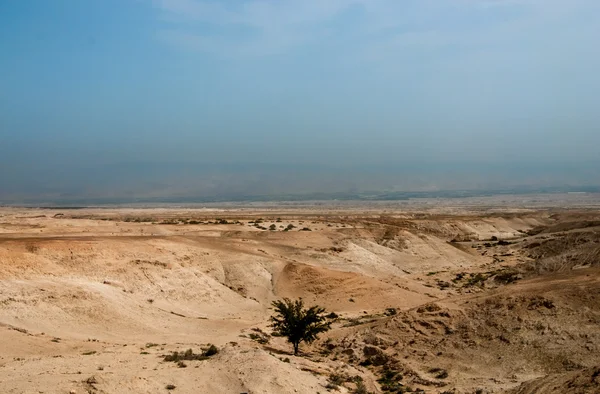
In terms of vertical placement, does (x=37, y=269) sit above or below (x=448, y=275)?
above

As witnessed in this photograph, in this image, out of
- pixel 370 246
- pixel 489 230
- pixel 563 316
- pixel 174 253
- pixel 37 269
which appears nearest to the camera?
pixel 563 316

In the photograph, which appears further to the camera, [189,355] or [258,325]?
[258,325]

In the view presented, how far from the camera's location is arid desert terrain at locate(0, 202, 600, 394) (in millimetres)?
18219

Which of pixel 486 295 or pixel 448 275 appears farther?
pixel 448 275

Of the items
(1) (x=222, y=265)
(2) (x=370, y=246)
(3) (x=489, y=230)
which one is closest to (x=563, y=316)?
(1) (x=222, y=265)

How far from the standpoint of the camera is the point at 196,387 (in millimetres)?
17047

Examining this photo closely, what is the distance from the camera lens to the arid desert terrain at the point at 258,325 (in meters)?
18.2

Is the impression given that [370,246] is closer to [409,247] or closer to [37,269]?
[409,247]

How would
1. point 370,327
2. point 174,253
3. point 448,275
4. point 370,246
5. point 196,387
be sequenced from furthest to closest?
point 370,246 < point 448,275 < point 174,253 < point 370,327 < point 196,387

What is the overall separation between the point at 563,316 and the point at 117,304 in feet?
73.4

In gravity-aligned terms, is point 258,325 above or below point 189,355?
below

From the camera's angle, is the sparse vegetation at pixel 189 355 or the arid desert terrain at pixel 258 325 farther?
the sparse vegetation at pixel 189 355

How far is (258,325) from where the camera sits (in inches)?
1238

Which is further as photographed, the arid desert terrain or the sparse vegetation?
the sparse vegetation
